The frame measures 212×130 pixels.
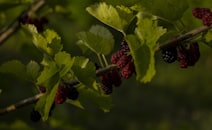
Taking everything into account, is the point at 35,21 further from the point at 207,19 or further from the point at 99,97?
the point at 207,19

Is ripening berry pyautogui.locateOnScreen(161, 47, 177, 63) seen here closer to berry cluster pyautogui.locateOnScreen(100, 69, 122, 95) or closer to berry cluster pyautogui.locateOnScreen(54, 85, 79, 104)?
berry cluster pyautogui.locateOnScreen(100, 69, 122, 95)

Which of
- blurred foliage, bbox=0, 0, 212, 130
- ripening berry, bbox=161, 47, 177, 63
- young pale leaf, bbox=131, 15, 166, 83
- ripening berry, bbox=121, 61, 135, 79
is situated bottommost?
blurred foliage, bbox=0, 0, 212, 130

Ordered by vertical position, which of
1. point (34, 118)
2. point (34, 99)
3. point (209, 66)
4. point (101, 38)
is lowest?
point (209, 66)

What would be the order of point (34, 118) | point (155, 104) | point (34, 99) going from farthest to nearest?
point (155, 104), point (34, 118), point (34, 99)

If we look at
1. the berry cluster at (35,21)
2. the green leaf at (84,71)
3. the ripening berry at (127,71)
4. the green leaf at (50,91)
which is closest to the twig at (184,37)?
the ripening berry at (127,71)

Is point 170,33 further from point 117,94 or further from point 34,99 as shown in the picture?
point 117,94

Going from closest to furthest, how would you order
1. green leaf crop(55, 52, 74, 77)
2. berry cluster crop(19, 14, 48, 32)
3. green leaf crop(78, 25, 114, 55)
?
green leaf crop(55, 52, 74, 77) < green leaf crop(78, 25, 114, 55) < berry cluster crop(19, 14, 48, 32)

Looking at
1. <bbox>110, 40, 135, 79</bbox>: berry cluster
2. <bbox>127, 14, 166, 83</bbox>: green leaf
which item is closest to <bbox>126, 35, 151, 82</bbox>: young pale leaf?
<bbox>127, 14, 166, 83</bbox>: green leaf

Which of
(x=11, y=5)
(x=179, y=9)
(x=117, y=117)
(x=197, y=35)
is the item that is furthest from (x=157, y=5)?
(x=117, y=117)
